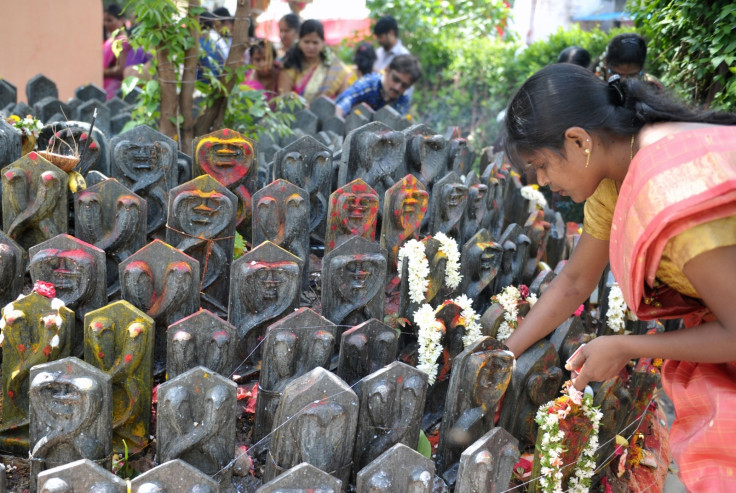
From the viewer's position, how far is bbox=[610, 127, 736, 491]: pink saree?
1.31 metres

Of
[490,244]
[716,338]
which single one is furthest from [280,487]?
[490,244]

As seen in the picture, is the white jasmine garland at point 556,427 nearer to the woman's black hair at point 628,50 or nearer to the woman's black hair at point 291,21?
the woman's black hair at point 628,50

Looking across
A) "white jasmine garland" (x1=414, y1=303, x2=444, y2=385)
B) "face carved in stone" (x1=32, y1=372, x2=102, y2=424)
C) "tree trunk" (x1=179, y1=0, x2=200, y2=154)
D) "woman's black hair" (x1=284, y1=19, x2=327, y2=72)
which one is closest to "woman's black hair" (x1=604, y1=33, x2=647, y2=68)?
"woman's black hair" (x1=284, y1=19, x2=327, y2=72)

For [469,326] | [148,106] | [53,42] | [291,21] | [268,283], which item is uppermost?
[291,21]

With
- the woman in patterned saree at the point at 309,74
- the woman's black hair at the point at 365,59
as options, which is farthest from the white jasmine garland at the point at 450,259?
the woman's black hair at the point at 365,59

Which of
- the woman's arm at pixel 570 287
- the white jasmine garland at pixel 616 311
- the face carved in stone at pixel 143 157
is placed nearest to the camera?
Result: the woman's arm at pixel 570 287

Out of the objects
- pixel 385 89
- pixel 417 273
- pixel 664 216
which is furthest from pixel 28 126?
pixel 385 89

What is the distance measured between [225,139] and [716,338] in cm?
204

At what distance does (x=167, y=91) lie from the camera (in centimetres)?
381

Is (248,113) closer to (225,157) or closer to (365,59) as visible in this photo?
(225,157)

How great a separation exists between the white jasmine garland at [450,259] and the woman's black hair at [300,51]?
3.52 meters

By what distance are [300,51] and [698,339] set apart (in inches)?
190

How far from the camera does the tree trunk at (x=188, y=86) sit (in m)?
3.75

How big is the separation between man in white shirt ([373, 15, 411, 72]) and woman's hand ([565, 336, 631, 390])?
5.35 m
